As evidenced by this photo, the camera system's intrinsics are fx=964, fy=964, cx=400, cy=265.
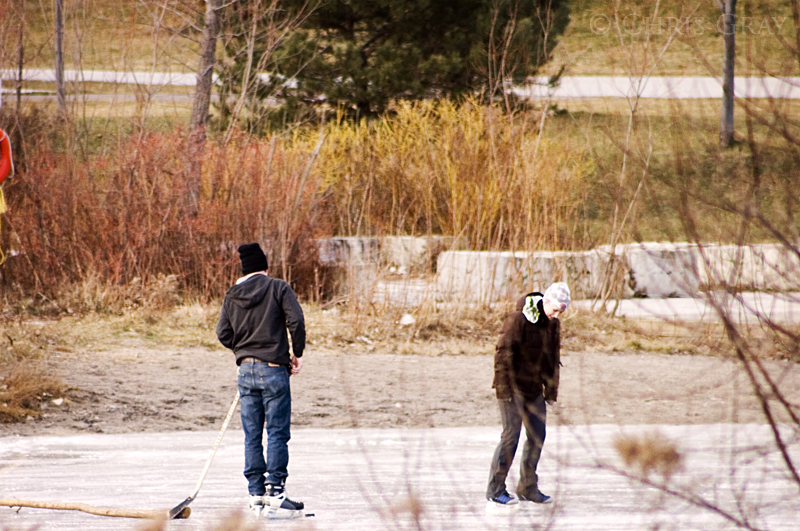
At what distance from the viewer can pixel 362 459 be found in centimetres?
759

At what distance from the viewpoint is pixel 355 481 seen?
271 inches

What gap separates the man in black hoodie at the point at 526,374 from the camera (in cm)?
604

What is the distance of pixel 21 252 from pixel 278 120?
32.3 feet

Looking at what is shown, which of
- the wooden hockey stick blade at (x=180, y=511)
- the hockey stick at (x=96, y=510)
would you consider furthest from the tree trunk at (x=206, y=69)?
the hockey stick at (x=96, y=510)

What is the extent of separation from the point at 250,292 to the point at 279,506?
4.34ft

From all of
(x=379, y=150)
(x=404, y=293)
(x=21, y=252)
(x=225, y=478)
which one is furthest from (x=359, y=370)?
(x=379, y=150)

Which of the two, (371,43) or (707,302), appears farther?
(371,43)

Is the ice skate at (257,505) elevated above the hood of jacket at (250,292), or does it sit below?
below

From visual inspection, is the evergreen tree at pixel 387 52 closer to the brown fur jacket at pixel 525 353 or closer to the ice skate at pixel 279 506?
the brown fur jacket at pixel 525 353

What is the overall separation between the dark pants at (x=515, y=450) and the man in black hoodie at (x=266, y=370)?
1.24 m

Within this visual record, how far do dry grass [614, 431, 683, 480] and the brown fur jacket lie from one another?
140 inches

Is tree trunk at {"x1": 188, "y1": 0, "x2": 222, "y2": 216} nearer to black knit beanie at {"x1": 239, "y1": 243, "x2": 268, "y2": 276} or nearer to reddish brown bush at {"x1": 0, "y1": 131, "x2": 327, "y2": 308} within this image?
reddish brown bush at {"x1": 0, "y1": 131, "x2": 327, "y2": 308}

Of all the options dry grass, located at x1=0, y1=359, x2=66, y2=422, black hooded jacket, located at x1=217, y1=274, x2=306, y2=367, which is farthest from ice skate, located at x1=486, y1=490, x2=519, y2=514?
dry grass, located at x1=0, y1=359, x2=66, y2=422

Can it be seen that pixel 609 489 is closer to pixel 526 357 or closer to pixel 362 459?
pixel 526 357
